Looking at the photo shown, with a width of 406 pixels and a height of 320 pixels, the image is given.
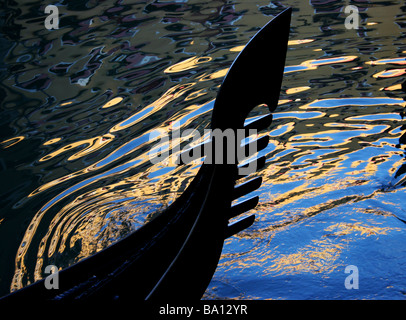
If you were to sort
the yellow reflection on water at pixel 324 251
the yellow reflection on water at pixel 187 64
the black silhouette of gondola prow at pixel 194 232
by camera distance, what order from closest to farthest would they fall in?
the black silhouette of gondola prow at pixel 194 232 → the yellow reflection on water at pixel 324 251 → the yellow reflection on water at pixel 187 64

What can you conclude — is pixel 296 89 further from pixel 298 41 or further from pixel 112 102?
pixel 112 102

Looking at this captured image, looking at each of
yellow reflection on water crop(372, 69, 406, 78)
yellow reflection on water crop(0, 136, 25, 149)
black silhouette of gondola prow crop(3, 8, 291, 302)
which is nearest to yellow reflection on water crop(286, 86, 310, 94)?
yellow reflection on water crop(372, 69, 406, 78)

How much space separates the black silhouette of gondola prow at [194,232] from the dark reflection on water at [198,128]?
1.36 ft

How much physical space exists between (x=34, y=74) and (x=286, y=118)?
5.58 ft

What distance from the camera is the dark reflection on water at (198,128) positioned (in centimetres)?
156

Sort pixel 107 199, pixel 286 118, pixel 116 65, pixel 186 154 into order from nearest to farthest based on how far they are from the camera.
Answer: pixel 186 154 < pixel 107 199 < pixel 286 118 < pixel 116 65

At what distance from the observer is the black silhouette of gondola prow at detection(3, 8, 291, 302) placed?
92cm

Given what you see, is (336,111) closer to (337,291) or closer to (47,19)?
(337,291)

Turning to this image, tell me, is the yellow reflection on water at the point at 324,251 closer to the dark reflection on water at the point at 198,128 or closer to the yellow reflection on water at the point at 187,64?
the dark reflection on water at the point at 198,128

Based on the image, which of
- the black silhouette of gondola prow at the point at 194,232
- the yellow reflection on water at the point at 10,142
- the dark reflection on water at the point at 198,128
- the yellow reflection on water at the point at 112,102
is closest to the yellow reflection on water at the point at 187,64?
the dark reflection on water at the point at 198,128

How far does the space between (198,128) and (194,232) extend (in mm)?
1485

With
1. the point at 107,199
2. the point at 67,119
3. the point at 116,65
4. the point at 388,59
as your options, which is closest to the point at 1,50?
the point at 116,65

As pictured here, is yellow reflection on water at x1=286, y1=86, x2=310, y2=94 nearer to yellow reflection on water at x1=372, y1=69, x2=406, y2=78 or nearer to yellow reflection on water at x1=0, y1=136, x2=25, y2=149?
yellow reflection on water at x1=372, y1=69, x2=406, y2=78

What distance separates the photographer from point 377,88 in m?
2.65
